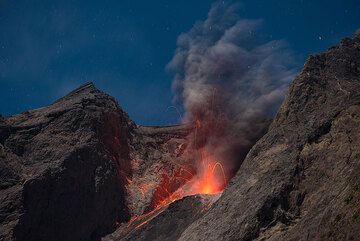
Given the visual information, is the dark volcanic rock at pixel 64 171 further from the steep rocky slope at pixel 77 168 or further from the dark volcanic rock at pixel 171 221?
the dark volcanic rock at pixel 171 221

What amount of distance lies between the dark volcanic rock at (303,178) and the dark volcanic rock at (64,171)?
463 inches

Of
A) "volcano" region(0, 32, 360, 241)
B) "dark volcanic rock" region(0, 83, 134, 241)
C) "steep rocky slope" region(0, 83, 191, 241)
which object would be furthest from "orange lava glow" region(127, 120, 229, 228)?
"dark volcanic rock" region(0, 83, 134, 241)

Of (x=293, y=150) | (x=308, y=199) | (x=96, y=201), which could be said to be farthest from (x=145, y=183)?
(x=308, y=199)

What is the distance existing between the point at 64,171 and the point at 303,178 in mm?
19583

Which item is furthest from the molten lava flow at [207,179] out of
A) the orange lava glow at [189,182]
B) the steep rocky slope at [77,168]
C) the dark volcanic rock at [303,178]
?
the dark volcanic rock at [303,178]

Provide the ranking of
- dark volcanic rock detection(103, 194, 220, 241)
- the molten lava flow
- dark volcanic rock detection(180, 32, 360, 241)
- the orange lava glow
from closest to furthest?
dark volcanic rock detection(180, 32, 360, 241)
dark volcanic rock detection(103, 194, 220, 241)
the orange lava glow
the molten lava flow

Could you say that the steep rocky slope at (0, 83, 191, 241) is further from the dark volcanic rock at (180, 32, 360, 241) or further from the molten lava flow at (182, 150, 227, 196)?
the dark volcanic rock at (180, 32, 360, 241)

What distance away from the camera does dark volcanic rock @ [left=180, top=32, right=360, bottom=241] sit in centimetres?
1677

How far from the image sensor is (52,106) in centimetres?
4434

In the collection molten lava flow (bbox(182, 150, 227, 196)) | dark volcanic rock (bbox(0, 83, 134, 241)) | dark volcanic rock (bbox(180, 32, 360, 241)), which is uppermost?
dark volcanic rock (bbox(0, 83, 134, 241))

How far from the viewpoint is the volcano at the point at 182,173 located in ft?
66.7

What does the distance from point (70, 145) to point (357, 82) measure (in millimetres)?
22945

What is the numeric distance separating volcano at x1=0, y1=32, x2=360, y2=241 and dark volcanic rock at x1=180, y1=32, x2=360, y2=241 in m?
0.07

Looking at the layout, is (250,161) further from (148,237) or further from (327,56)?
(327,56)
